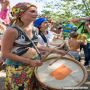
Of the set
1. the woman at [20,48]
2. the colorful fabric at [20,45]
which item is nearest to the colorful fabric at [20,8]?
Answer: the woman at [20,48]

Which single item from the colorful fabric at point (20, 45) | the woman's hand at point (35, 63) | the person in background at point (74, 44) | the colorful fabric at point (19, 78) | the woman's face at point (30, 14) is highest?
the woman's face at point (30, 14)

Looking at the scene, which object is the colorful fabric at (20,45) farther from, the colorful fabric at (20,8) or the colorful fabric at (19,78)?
the colorful fabric at (20,8)

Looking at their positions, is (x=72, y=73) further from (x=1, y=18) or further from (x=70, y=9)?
(x=70, y=9)

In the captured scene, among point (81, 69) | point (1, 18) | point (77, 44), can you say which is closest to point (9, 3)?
point (1, 18)

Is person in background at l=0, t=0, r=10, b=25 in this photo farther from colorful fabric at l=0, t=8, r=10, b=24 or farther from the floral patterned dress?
the floral patterned dress

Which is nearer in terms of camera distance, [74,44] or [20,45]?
[20,45]

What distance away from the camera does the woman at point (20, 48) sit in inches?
135

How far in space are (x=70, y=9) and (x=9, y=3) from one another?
22772mm

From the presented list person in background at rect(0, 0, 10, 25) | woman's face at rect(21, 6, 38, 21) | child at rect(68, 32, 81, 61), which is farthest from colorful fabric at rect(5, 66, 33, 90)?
child at rect(68, 32, 81, 61)

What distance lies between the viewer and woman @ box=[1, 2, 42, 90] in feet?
11.2

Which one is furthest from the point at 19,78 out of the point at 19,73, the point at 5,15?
the point at 5,15

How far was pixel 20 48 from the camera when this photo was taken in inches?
137

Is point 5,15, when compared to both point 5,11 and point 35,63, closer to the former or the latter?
point 5,11

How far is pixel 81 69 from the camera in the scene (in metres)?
3.89
